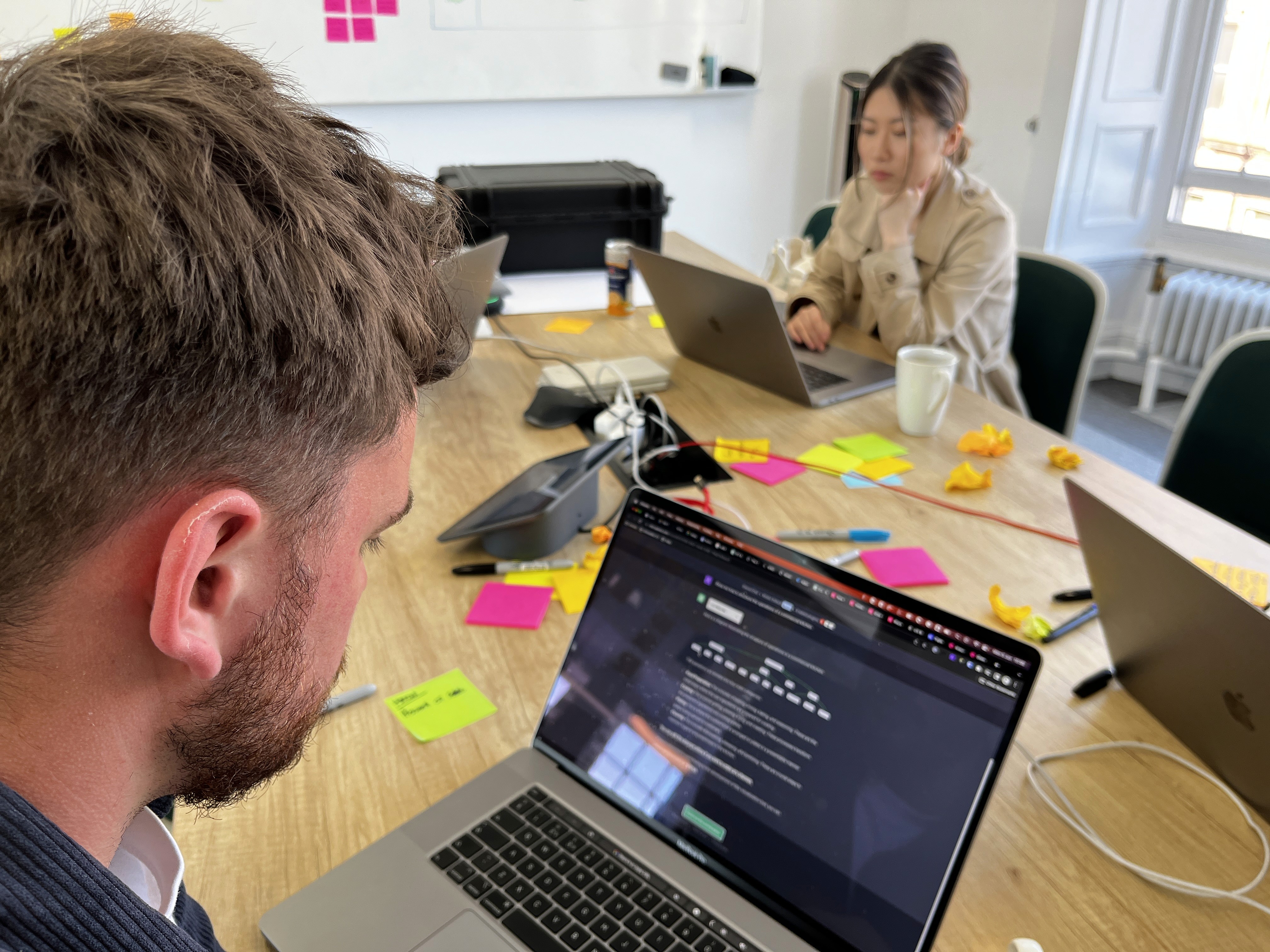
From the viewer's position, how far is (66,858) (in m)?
0.47

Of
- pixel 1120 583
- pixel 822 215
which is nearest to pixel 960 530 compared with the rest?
pixel 1120 583

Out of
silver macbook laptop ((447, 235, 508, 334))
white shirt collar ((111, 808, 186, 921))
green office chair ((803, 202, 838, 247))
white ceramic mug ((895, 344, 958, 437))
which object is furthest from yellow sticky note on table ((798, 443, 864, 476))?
green office chair ((803, 202, 838, 247))

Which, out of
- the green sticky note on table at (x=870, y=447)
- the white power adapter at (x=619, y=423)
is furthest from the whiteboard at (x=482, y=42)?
the green sticky note on table at (x=870, y=447)

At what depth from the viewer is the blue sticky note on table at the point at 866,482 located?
4.40 ft

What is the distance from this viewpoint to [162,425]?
0.45 m

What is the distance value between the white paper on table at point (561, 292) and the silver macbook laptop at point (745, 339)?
31 cm

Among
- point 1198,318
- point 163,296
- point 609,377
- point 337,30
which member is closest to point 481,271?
point 609,377

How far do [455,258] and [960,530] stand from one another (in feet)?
2.68

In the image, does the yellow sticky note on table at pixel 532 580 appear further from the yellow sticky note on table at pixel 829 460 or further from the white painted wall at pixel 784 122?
the white painted wall at pixel 784 122

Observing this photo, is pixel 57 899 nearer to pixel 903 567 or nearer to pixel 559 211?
pixel 903 567

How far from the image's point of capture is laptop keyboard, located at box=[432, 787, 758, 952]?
0.66 metres

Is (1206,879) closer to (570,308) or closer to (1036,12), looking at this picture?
(570,308)

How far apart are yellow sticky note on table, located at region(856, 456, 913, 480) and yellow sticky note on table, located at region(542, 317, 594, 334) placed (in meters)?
0.83

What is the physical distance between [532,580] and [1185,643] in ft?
2.29
